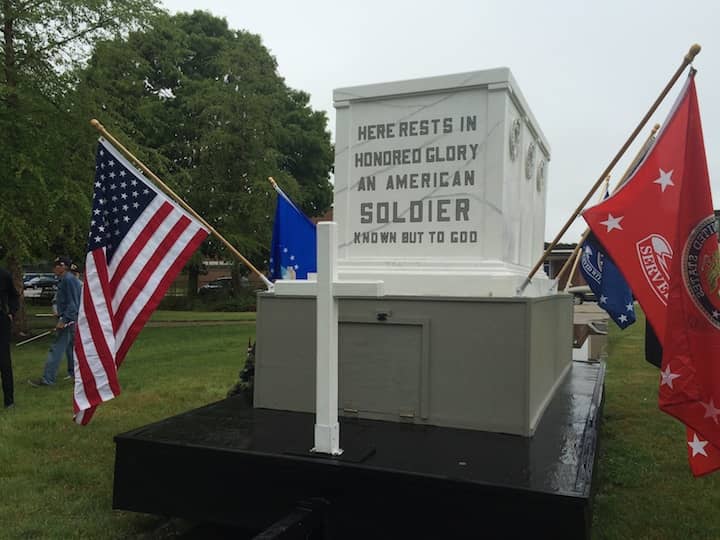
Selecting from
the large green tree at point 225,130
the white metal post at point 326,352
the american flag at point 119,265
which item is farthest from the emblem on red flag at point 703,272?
the large green tree at point 225,130

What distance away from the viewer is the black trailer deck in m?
3.07

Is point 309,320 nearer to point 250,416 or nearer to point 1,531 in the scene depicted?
point 250,416

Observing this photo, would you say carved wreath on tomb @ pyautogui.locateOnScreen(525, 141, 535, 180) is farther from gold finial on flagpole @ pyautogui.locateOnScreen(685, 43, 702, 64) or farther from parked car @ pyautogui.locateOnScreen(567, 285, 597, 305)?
gold finial on flagpole @ pyautogui.locateOnScreen(685, 43, 702, 64)

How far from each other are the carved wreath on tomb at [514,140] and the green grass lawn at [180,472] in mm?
2679

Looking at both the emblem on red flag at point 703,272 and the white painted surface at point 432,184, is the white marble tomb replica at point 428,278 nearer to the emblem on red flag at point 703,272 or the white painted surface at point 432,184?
the white painted surface at point 432,184

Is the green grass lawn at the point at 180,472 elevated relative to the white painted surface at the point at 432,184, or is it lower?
lower

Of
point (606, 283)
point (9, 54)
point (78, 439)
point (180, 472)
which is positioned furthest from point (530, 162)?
point (9, 54)

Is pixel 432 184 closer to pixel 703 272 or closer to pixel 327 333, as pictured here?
pixel 327 333

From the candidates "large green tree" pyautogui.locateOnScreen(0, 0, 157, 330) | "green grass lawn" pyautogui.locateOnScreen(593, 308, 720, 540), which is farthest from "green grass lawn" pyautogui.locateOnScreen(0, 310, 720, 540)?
"large green tree" pyautogui.locateOnScreen(0, 0, 157, 330)

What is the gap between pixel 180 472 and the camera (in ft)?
12.4

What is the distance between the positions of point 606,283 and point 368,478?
4.40 meters

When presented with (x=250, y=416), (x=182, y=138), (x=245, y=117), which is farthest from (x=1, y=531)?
(x=182, y=138)

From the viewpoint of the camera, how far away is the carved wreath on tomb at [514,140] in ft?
16.3

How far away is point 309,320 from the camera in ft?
15.6
